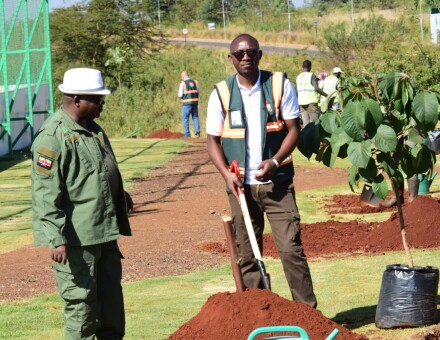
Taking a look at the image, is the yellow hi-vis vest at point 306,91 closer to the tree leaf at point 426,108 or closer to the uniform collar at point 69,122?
the tree leaf at point 426,108

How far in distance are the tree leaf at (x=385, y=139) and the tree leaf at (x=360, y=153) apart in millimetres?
70

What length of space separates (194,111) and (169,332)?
964 inches

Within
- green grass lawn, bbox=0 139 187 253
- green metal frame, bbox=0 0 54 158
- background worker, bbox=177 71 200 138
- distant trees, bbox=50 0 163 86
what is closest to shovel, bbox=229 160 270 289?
green grass lawn, bbox=0 139 187 253

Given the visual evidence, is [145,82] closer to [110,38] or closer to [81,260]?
[110,38]

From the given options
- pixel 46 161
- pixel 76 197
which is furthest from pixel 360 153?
pixel 46 161

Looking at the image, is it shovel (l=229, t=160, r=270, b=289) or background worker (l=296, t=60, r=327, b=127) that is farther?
background worker (l=296, t=60, r=327, b=127)

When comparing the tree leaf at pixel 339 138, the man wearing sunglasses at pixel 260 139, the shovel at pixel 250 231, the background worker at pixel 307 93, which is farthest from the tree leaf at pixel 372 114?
the background worker at pixel 307 93

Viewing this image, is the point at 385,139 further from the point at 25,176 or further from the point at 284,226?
the point at 25,176

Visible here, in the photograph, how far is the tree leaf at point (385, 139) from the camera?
7.34 meters

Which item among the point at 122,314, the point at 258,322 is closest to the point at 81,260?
the point at 122,314

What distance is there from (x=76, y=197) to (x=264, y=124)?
59.2 inches

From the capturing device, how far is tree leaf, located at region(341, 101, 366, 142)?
7.30 m

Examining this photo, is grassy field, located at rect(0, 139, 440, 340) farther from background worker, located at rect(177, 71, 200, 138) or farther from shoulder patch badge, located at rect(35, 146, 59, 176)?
background worker, located at rect(177, 71, 200, 138)

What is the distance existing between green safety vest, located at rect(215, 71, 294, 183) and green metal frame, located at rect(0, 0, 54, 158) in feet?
62.2
